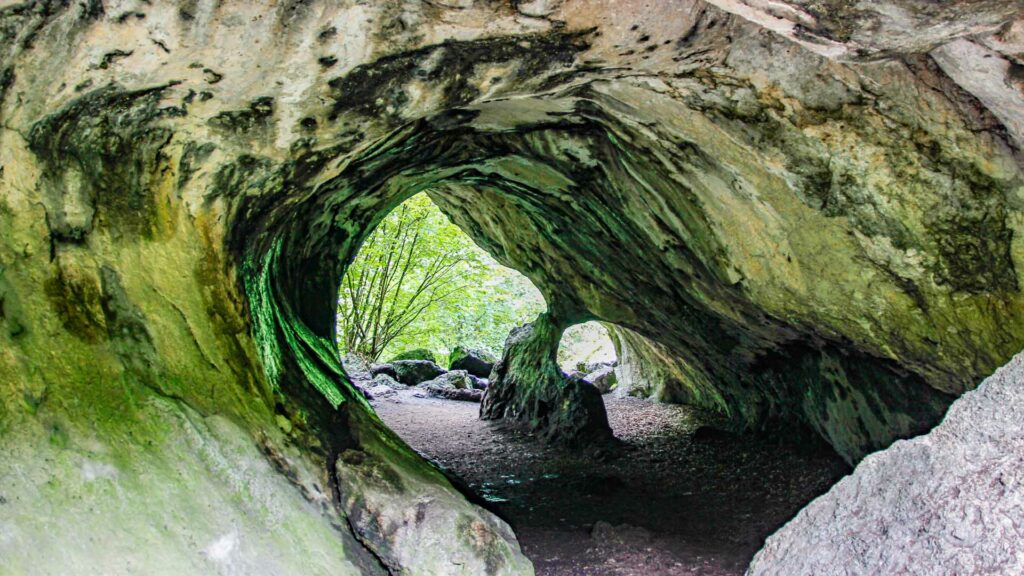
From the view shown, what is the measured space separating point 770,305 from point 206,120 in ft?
12.1

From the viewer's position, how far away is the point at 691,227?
482 cm

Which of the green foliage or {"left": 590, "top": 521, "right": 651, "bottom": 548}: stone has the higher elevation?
the green foliage

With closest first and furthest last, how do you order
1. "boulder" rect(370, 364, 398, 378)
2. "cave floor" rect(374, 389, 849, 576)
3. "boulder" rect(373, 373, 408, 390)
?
"cave floor" rect(374, 389, 849, 576) < "boulder" rect(373, 373, 408, 390) < "boulder" rect(370, 364, 398, 378)

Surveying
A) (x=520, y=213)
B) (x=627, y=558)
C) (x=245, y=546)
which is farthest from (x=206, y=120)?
(x=520, y=213)

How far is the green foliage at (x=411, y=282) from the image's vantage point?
1497 cm

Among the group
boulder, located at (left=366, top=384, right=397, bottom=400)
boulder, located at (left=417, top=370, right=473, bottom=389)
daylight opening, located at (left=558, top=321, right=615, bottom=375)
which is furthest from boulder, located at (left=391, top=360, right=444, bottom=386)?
daylight opening, located at (left=558, top=321, right=615, bottom=375)

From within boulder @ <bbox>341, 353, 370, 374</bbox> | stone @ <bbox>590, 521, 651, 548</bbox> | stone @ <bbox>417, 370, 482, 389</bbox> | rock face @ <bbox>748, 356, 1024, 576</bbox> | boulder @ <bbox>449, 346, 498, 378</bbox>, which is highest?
rock face @ <bbox>748, 356, 1024, 576</bbox>

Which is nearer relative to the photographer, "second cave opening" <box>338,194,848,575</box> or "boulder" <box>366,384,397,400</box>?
"second cave opening" <box>338,194,848,575</box>

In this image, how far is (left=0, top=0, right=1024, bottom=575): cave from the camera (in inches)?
101

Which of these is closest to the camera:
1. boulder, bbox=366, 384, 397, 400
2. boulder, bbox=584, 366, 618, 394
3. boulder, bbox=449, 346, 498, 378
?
boulder, bbox=366, 384, 397, 400

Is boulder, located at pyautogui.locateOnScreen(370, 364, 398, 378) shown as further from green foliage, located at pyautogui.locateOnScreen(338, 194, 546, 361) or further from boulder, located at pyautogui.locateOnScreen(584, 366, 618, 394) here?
boulder, located at pyautogui.locateOnScreen(584, 366, 618, 394)

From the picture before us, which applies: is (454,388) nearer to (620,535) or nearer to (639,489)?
(639,489)

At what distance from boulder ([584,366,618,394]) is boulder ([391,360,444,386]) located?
11.7ft

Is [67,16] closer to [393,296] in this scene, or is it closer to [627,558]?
[627,558]
